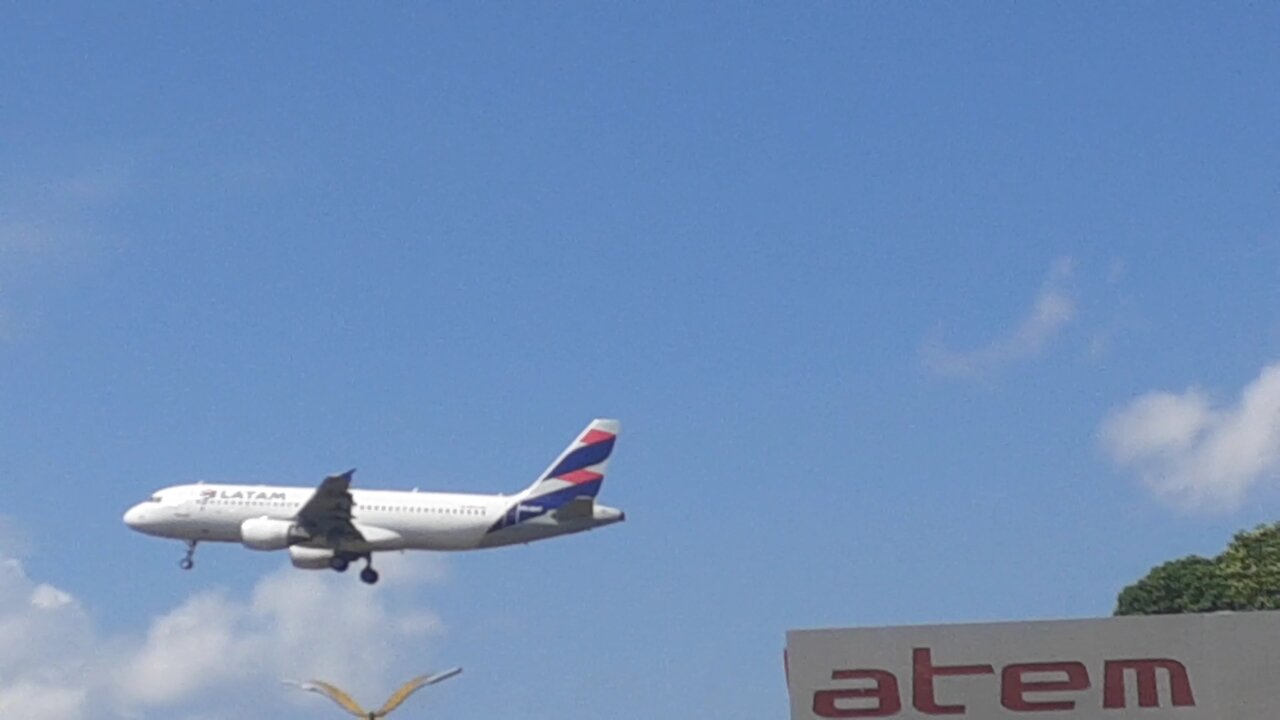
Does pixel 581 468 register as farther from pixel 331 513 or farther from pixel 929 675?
pixel 929 675

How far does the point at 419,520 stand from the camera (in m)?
84.7

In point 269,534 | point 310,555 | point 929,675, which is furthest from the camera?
point 310,555

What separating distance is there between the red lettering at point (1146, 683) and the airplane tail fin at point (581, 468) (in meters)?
54.2

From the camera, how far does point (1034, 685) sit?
31.2 meters

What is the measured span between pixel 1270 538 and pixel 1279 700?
198ft

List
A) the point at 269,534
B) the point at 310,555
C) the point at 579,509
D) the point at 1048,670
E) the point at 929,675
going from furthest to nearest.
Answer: the point at 310,555, the point at 269,534, the point at 579,509, the point at 929,675, the point at 1048,670

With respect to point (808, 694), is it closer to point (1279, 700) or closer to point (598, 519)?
point (1279, 700)

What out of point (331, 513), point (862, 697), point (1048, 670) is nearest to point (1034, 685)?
point (1048, 670)

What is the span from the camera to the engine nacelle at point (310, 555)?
3339 inches

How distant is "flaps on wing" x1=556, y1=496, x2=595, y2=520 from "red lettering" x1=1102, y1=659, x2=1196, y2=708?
5154cm

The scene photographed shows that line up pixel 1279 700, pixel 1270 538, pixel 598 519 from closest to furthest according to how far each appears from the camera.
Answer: pixel 1279 700, pixel 598 519, pixel 1270 538

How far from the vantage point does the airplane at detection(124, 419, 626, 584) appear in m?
83.4

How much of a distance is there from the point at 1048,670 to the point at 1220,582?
5927 centimetres

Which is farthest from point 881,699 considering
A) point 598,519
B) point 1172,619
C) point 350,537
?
point 350,537
